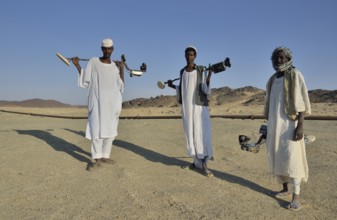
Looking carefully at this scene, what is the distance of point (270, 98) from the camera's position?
4809 millimetres

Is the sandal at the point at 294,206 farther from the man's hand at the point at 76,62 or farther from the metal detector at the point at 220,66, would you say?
the man's hand at the point at 76,62

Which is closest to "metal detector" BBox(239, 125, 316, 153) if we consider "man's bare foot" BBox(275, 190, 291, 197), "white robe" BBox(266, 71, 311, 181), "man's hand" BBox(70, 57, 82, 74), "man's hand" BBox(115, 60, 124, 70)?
"white robe" BBox(266, 71, 311, 181)

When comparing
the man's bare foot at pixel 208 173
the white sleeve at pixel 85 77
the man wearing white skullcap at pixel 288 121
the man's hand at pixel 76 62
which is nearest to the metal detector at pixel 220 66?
the man wearing white skullcap at pixel 288 121

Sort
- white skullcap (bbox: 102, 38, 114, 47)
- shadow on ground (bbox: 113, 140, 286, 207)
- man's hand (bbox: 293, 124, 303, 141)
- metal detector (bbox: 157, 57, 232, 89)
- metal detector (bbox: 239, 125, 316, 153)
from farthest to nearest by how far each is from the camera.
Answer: white skullcap (bbox: 102, 38, 114, 47) < metal detector (bbox: 157, 57, 232, 89) < shadow on ground (bbox: 113, 140, 286, 207) < metal detector (bbox: 239, 125, 316, 153) < man's hand (bbox: 293, 124, 303, 141)

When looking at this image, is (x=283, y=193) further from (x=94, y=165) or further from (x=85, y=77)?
(x=85, y=77)

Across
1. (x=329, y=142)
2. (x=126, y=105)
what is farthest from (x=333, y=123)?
(x=126, y=105)

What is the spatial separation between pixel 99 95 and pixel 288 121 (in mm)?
3285

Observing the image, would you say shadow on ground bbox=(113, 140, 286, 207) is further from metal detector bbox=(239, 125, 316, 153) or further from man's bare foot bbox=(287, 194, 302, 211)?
metal detector bbox=(239, 125, 316, 153)

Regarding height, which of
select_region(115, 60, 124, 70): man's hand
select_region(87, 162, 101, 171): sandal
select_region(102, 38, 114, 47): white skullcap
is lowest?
select_region(87, 162, 101, 171): sandal

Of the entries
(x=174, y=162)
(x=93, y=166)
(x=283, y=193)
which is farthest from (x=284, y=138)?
(x=93, y=166)

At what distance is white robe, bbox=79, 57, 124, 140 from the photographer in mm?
6406

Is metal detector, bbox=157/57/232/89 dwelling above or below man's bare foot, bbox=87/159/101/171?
above

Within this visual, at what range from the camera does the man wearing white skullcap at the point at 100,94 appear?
252 inches

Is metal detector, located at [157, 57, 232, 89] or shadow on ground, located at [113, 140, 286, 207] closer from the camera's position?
shadow on ground, located at [113, 140, 286, 207]
